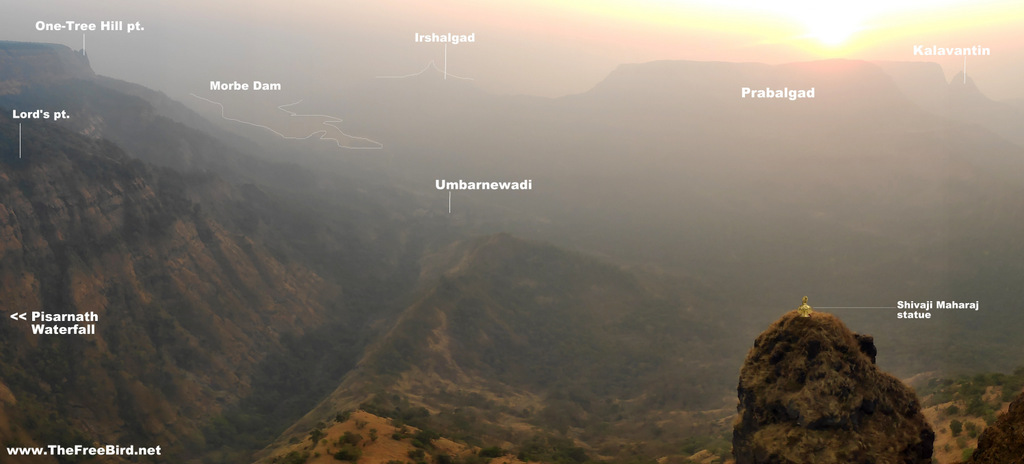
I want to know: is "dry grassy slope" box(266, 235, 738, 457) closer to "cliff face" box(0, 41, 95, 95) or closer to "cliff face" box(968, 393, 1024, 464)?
"cliff face" box(968, 393, 1024, 464)

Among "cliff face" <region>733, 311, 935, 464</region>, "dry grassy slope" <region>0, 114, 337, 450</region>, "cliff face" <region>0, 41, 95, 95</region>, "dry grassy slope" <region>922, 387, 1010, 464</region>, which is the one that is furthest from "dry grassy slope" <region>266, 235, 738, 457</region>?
"cliff face" <region>0, 41, 95, 95</region>

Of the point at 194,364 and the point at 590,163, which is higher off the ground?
the point at 590,163

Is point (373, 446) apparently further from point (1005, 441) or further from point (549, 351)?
point (549, 351)

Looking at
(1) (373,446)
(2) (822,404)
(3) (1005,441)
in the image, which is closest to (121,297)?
(1) (373,446)

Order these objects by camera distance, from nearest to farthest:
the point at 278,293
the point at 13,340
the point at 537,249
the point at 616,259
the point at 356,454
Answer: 1. the point at 356,454
2. the point at 13,340
3. the point at 278,293
4. the point at 537,249
5. the point at 616,259

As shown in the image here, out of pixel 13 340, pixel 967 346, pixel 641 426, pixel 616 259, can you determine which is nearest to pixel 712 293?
pixel 616 259

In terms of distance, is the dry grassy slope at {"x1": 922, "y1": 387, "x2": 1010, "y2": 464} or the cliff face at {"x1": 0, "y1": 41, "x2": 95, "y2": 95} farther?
the cliff face at {"x1": 0, "y1": 41, "x2": 95, "y2": 95}

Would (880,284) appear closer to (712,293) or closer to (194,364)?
(712,293)
